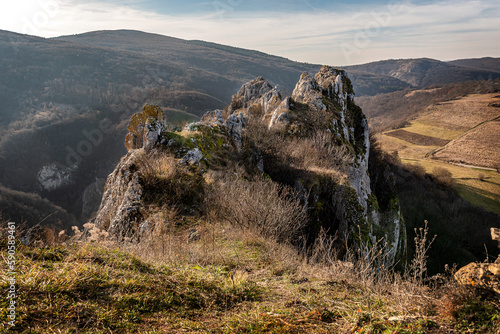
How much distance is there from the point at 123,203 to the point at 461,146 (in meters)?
95.3

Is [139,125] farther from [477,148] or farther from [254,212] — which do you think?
[477,148]

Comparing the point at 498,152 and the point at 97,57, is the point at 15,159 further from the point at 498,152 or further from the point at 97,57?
the point at 498,152

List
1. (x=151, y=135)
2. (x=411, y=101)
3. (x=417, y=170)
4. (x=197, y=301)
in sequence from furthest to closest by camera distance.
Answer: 1. (x=411, y=101)
2. (x=417, y=170)
3. (x=151, y=135)
4. (x=197, y=301)

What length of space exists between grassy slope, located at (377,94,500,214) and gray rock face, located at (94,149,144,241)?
151 feet

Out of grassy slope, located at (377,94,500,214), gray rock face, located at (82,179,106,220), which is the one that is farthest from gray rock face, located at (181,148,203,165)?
gray rock face, located at (82,179,106,220)

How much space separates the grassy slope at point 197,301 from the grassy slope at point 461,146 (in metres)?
47.6

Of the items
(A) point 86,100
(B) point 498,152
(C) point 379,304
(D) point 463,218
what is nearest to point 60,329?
(C) point 379,304

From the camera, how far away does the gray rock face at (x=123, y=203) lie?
Answer: 6.61 m

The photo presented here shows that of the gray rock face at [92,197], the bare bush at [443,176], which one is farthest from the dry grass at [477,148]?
the gray rock face at [92,197]

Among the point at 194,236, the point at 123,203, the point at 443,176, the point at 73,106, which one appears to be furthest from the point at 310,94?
the point at 73,106

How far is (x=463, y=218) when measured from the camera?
37.3 meters

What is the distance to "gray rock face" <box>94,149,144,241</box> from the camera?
6.61m

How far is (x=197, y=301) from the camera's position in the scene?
2912 mm

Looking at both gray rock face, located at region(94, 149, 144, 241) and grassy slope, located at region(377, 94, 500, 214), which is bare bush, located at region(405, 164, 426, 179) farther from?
gray rock face, located at region(94, 149, 144, 241)
